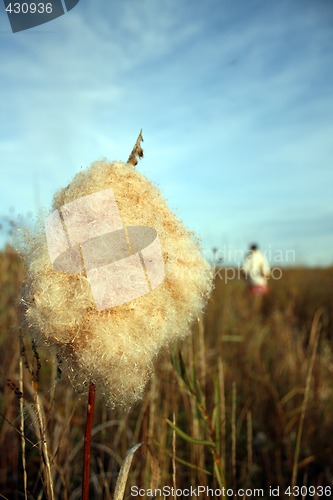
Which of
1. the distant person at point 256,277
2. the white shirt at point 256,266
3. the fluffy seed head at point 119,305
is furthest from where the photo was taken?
the distant person at point 256,277

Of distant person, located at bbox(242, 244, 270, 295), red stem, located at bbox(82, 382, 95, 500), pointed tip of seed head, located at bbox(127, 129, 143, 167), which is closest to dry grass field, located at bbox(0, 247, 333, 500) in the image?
red stem, located at bbox(82, 382, 95, 500)

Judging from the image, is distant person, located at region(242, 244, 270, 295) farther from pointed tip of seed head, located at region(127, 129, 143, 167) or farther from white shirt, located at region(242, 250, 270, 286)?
pointed tip of seed head, located at region(127, 129, 143, 167)

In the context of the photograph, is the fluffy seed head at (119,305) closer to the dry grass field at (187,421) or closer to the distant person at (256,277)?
the dry grass field at (187,421)

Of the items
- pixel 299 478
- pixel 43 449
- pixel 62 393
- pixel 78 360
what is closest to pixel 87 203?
pixel 78 360

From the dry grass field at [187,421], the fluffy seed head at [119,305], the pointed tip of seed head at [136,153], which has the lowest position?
the dry grass field at [187,421]

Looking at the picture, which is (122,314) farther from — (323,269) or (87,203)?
(323,269)

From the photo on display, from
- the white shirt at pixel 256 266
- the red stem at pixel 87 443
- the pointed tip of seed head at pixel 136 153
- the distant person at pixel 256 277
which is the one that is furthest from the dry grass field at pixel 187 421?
the distant person at pixel 256 277
